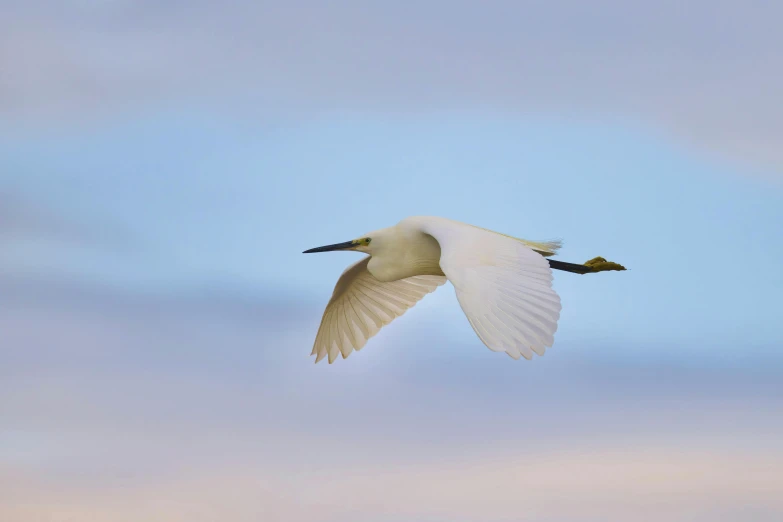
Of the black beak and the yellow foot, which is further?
the yellow foot

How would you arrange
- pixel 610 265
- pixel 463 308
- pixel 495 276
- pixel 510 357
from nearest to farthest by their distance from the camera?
pixel 510 357
pixel 463 308
pixel 495 276
pixel 610 265

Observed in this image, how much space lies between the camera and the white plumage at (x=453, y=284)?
6.68 metres

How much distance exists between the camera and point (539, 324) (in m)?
6.65

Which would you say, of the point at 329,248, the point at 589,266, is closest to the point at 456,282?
the point at 329,248

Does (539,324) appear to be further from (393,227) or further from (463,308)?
(393,227)

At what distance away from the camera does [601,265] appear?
35.3 feet

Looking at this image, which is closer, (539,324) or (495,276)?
(539,324)

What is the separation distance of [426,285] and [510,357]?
5.38m

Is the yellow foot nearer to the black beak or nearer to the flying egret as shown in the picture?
the flying egret

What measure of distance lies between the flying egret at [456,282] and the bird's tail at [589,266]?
0.04 ft

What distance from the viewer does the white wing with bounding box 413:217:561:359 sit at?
21.4ft

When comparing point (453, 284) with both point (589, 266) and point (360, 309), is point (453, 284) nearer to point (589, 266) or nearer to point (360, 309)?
point (589, 266)

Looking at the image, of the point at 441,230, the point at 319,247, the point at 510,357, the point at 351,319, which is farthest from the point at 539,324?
the point at 351,319

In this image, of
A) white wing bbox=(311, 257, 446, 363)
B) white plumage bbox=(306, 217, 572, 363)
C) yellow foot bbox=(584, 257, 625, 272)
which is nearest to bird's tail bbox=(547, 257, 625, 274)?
yellow foot bbox=(584, 257, 625, 272)
